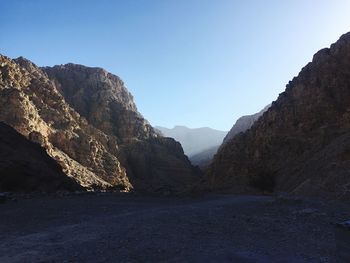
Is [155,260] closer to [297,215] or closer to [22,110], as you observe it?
[297,215]

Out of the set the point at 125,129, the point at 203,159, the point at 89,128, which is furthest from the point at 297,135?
the point at 203,159

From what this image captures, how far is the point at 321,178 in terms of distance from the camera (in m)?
27.5

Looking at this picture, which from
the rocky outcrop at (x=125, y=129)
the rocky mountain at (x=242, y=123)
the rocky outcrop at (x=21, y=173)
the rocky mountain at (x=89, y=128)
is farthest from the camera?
the rocky mountain at (x=242, y=123)

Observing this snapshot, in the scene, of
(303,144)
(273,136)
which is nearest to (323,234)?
(303,144)

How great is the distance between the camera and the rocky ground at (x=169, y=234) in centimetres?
780

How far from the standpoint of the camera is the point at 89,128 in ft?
276

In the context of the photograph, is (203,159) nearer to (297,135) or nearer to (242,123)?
Answer: (242,123)

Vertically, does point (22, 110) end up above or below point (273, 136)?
above

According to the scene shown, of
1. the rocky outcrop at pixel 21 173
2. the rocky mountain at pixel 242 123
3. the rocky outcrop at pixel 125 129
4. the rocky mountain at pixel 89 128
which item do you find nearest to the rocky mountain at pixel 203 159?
the rocky mountain at pixel 242 123

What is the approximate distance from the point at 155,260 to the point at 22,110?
58575 millimetres

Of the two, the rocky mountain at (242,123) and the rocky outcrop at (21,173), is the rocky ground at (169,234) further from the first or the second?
the rocky mountain at (242,123)

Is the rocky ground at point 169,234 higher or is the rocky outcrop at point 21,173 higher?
the rocky outcrop at point 21,173

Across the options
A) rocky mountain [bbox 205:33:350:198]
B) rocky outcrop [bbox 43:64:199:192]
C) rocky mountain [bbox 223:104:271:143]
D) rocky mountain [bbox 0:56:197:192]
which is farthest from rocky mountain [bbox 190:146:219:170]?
rocky mountain [bbox 205:33:350:198]

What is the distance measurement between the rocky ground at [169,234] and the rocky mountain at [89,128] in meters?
30.7
